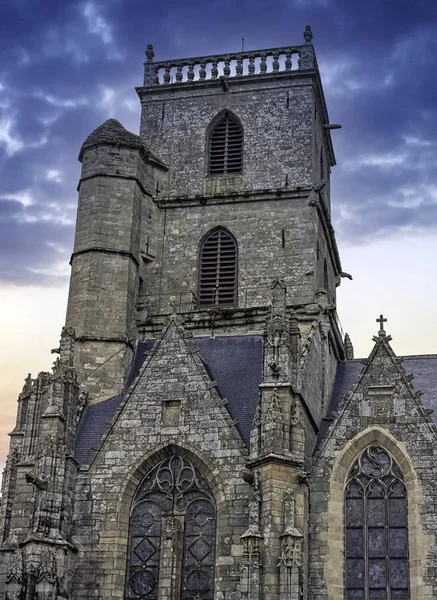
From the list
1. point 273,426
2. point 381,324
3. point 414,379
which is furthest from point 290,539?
point 414,379

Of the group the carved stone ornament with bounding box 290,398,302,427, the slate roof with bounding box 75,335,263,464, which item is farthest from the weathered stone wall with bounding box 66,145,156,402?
the carved stone ornament with bounding box 290,398,302,427

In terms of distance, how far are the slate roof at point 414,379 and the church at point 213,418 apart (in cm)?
7

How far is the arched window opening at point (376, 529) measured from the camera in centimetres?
1922

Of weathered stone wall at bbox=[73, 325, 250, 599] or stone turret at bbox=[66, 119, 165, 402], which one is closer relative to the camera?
weathered stone wall at bbox=[73, 325, 250, 599]

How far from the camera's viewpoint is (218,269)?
2667 cm

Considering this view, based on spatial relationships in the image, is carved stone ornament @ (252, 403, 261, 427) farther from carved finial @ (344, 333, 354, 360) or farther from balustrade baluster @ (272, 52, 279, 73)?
balustrade baluster @ (272, 52, 279, 73)

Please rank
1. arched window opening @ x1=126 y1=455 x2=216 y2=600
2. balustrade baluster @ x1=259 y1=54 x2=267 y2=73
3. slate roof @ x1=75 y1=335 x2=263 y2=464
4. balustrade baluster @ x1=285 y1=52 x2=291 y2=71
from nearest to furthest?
arched window opening @ x1=126 y1=455 x2=216 y2=600, slate roof @ x1=75 y1=335 x2=263 y2=464, balustrade baluster @ x1=285 y1=52 x2=291 y2=71, balustrade baluster @ x1=259 y1=54 x2=267 y2=73

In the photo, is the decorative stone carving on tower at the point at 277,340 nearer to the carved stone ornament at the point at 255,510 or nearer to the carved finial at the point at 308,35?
the carved stone ornament at the point at 255,510

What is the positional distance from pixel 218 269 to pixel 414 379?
247 inches

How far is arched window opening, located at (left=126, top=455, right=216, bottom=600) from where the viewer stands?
19.9 meters

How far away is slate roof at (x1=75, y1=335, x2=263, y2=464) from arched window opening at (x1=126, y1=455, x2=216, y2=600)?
4.76 feet

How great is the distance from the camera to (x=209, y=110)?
A: 29.1m

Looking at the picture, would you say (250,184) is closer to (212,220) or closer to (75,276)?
(212,220)

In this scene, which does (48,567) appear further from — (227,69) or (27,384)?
(227,69)
